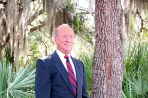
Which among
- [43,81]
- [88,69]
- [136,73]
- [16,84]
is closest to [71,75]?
[43,81]

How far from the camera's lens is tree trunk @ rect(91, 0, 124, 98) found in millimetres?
4656

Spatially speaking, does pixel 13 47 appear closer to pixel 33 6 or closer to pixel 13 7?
pixel 13 7

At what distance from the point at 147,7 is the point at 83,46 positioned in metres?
2.50

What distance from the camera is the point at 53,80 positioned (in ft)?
12.1

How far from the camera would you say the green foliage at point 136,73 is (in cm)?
562

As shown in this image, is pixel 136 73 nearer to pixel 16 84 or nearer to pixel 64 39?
pixel 16 84

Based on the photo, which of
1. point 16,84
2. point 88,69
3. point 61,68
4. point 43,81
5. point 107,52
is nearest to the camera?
point 43,81

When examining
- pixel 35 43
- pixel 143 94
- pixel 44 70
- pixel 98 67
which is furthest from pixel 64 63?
pixel 35 43

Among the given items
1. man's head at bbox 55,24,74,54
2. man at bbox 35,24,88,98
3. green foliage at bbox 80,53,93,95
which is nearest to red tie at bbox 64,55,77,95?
man at bbox 35,24,88,98

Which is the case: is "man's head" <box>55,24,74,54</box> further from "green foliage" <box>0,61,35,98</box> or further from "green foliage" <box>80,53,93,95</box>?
"green foliage" <box>80,53,93,95</box>

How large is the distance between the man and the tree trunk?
0.87 m

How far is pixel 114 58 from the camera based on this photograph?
471 cm

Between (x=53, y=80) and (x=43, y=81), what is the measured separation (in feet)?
0.40

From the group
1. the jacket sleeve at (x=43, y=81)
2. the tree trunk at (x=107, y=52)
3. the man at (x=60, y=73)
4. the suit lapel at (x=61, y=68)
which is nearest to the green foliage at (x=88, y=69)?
the tree trunk at (x=107, y=52)
